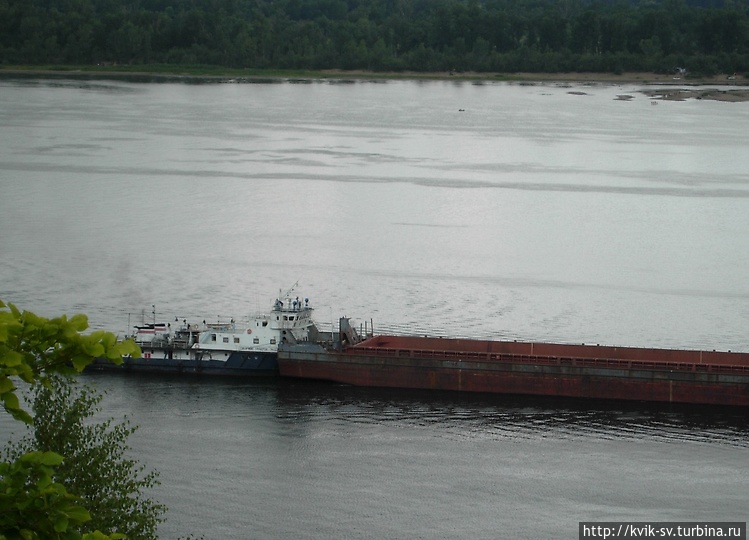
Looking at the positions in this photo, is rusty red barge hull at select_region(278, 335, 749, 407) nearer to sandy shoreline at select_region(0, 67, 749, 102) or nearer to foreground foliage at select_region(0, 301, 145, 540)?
foreground foliage at select_region(0, 301, 145, 540)

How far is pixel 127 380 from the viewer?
1608 inches

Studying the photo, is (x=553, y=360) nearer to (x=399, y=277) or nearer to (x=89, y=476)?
(x=399, y=277)

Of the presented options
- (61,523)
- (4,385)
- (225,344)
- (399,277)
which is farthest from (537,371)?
(4,385)

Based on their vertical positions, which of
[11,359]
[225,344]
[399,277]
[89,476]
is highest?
[11,359]

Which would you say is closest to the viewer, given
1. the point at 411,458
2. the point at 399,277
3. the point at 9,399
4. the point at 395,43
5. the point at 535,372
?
the point at 9,399

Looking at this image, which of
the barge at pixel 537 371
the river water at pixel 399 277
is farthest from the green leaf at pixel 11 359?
the barge at pixel 537 371

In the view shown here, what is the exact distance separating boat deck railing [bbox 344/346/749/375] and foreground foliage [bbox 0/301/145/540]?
106 ft

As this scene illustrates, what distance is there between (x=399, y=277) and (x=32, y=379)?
4871cm

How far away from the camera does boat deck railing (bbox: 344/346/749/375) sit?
3947cm

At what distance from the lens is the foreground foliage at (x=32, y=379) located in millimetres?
7629

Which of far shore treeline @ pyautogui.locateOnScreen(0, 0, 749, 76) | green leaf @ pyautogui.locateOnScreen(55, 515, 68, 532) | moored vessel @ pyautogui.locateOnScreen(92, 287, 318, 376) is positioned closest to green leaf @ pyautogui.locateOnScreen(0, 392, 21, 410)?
green leaf @ pyautogui.locateOnScreen(55, 515, 68, 532)

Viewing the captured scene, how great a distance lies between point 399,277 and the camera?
186 ft

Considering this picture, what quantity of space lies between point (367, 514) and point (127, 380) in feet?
47.5

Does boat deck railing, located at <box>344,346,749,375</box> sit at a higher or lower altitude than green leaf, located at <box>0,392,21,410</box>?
lower
